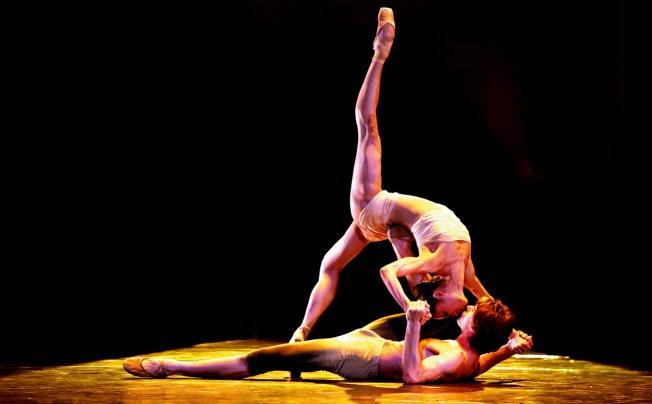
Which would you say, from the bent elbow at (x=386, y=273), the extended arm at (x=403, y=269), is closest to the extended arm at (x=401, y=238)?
the extended arm at (x=403, y=269)

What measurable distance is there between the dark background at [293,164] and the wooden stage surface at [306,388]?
1.77 metres

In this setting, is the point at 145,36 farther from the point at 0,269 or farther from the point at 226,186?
the point at 0,269

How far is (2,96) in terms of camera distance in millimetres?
6316

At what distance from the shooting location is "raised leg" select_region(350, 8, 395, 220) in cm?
476

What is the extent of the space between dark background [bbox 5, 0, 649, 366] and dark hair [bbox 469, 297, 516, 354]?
2345 mm

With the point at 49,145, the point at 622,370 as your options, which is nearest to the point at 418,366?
the point at 622,370

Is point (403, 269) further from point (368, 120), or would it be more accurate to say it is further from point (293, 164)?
point (293, 164)

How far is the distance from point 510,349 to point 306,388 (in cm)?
96

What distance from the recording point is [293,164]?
665 centimetres

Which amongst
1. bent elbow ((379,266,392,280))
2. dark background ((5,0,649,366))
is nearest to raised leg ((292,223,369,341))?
bent elbow ((379,266,392,280))

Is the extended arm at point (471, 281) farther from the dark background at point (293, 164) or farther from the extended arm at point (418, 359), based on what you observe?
the dark background at point (293, 164)

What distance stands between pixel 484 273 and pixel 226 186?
208cm

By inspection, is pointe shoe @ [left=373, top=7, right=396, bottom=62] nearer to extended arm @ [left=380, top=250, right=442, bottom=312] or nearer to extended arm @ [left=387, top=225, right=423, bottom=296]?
extended arm @ [left=387, top=225, right=423, bottom=296]

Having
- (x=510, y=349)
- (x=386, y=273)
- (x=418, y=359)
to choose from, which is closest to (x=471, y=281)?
(x=510, y=349)
